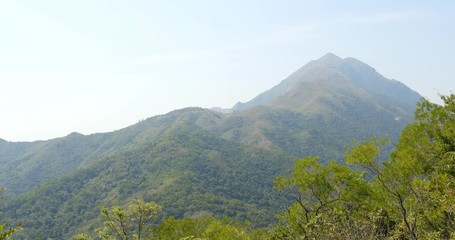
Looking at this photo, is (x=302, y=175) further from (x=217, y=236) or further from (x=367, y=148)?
(x=217, y=236)

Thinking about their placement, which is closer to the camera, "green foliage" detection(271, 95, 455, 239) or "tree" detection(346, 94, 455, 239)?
"tree" detection(346, 94, 455, 239)

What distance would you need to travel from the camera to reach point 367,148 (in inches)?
1126

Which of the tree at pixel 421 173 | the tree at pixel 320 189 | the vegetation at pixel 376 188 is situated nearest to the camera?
the tree at pixel 421 173

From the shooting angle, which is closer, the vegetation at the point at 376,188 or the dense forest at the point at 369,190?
the vegetation at the point at 376,188

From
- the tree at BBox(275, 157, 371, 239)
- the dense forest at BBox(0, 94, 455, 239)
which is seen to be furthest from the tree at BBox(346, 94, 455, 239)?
the tree at BBox(275, 157, 371, 239)

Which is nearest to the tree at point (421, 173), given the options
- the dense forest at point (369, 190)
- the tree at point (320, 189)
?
the dense forest at point (369, 190)

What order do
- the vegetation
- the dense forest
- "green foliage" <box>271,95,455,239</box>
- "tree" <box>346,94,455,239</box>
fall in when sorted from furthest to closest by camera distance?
"green foliage" <box>271,95,455,239</box> < the dense forest < the vegetation < "tree" <box>346,94,455,239</box>

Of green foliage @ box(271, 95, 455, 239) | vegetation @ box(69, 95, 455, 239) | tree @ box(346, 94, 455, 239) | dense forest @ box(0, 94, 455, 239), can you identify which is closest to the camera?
tree @ box(346, 94, 455, 239)

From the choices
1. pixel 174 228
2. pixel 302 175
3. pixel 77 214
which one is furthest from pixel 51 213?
pixel 302 175

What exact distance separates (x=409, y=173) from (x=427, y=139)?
14.1 meters

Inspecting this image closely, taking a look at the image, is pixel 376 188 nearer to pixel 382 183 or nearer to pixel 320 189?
pixel 320 189

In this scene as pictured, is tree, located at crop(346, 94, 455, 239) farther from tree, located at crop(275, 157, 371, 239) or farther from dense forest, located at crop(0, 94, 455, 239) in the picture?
tree, located at crop(275, 157, 371, 239)

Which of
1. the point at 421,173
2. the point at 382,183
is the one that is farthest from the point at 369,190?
the point at 382,183

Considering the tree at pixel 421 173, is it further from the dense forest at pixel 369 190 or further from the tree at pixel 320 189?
the tree at pixel 320 189
